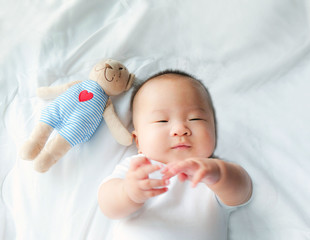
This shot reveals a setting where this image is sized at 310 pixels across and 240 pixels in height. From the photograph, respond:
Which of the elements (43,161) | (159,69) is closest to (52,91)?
(43,161)

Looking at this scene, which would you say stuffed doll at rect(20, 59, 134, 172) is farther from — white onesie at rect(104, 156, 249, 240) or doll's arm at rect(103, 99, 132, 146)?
white onesie at rect(104, 156, 249, 240)

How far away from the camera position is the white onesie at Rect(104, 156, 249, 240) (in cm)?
88

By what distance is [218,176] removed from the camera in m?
0.80

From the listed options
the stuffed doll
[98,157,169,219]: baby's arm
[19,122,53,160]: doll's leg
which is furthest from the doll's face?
[98,157,169,219]: baby's arm

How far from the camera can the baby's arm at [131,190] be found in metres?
0.75

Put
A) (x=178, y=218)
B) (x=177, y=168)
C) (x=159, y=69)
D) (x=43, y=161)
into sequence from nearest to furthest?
(x=177, y=168), (x=178, y=218), (x=43, y=161), (x=159, y=69)

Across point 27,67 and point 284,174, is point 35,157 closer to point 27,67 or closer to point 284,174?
point 27,67

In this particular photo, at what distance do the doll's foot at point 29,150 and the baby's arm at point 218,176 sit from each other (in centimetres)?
53

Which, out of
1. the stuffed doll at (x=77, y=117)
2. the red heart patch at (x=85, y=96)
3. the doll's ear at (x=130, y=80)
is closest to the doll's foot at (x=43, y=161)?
the stuffed doll at (x=77, y=117)

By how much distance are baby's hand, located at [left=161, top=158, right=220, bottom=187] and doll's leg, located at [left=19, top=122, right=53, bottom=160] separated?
53 cm

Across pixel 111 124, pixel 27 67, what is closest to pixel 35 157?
pixel 111 124

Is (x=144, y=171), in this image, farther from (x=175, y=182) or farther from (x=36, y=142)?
(x=36, y=142)

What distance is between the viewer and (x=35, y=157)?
1.06 meters

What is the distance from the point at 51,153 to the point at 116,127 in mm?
231
